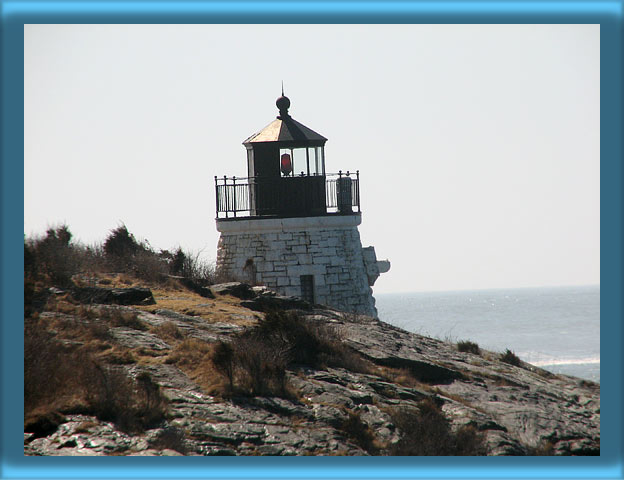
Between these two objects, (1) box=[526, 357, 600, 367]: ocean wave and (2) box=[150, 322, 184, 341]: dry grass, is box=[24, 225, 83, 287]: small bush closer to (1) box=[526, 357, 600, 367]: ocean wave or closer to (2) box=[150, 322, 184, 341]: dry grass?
(2) box=[150, 322, 184, 341]: dry grass

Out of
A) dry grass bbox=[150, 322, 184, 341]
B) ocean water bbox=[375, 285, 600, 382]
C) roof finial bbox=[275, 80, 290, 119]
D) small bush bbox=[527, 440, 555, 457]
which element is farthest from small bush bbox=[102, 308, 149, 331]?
ocean water bbox=[375, 285, 600, 382]

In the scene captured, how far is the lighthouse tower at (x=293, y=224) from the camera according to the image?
22.4 m

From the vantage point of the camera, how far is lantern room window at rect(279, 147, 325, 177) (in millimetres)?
22891

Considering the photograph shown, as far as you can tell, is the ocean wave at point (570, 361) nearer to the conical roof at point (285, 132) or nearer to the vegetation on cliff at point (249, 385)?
the conical roof at point (285, 132)

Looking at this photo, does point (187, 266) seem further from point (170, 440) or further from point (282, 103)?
point (170, 440)

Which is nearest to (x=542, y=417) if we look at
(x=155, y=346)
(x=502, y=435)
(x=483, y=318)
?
(x=502, y=435)

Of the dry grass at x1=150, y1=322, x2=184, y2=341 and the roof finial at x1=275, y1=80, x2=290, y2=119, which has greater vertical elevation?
the roof finial at x1=275, y1=80, x2=290, y2=119

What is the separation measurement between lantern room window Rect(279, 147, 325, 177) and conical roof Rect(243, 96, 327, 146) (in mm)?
233

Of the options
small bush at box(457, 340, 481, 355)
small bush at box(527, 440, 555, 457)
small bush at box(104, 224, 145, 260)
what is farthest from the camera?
small bush at box(104, 224, 145, 260)

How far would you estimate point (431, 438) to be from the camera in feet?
37.3

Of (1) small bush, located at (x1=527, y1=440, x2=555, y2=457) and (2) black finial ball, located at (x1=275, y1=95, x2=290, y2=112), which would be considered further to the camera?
(2) black finial ball, located at (x1=275, y1=95, x2=290, y2=112)

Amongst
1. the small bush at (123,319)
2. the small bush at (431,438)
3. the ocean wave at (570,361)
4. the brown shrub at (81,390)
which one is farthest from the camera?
the ocean wave at (570,361)

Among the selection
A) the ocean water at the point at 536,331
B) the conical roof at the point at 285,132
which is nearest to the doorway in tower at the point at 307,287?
the conical roof at the point at 285,132

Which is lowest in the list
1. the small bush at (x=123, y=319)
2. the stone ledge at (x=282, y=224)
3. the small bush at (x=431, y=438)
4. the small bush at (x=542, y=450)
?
the small bush at (x=542, y=450)
